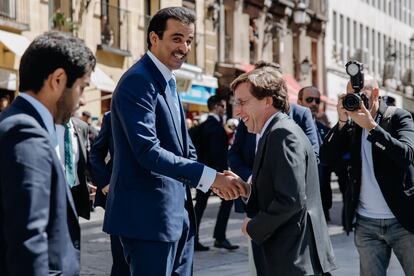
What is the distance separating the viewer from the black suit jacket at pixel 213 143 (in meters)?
13.2

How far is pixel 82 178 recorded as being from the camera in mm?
7547

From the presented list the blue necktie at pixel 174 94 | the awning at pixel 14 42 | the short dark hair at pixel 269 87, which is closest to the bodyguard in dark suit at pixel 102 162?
the blue necktie at pixel 174 94

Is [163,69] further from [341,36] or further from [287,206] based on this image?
[341,36]

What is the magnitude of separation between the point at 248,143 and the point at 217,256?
8.89ft

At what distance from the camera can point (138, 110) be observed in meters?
5.58

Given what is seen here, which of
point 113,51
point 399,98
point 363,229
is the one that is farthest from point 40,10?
point 399,98

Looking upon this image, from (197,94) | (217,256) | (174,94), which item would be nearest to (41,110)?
(174,94)

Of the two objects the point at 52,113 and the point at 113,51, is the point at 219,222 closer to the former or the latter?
the point at 52,113

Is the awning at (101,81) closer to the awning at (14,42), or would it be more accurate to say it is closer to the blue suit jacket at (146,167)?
the awning at (14,42)

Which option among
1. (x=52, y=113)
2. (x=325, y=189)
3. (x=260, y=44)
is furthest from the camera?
(x=260, y=44)

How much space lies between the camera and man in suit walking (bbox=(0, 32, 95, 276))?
3521 mm

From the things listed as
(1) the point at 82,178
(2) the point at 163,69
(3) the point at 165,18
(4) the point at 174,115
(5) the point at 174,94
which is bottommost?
(1) the point at 82,178

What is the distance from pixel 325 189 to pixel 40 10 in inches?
577

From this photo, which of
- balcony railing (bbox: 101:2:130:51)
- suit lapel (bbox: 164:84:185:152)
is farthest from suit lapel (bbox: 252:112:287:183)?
balcony railing (bbox: 101:2:130:51)
